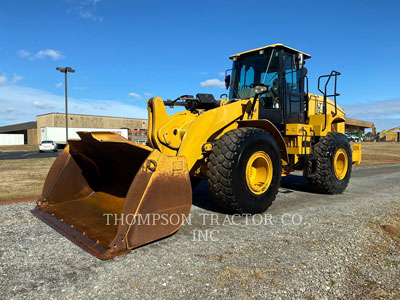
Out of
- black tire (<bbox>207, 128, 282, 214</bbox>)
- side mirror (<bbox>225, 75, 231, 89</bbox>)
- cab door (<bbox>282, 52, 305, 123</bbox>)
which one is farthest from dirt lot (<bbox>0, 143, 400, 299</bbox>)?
side mirror (<bbox>225, 75, 231, 89</bbox>)

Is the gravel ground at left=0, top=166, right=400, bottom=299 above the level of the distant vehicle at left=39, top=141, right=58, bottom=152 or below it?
below

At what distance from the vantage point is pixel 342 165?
7.01 metres

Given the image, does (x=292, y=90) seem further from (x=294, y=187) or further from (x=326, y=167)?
(x=294, y=187)

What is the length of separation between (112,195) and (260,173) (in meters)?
2.38

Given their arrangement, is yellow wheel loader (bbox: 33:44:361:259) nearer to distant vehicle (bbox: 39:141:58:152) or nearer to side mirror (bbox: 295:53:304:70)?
side mirror (bbox: 295:53:304:70)

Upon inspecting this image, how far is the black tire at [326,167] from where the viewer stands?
627 centimetres

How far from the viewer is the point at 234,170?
415 cm

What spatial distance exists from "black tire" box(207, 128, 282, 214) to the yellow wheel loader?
0.05 ft

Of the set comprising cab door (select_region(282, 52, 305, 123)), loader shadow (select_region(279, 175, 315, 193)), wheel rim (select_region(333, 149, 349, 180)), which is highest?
cab door (select_region(282, 52, 305, 123))

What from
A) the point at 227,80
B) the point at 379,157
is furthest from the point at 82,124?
the point at 227,80

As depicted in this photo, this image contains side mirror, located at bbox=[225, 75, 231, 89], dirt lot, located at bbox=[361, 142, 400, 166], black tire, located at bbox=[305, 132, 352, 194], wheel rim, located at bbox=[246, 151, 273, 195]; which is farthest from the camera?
dirt lot, located at bbox=[361, 142, 400, 166]

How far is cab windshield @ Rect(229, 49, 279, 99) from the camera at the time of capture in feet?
19.5

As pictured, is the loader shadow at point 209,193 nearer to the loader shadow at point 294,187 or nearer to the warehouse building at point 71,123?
the loader shadow at point 294,187

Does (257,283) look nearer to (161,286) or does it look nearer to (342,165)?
(161,286)
